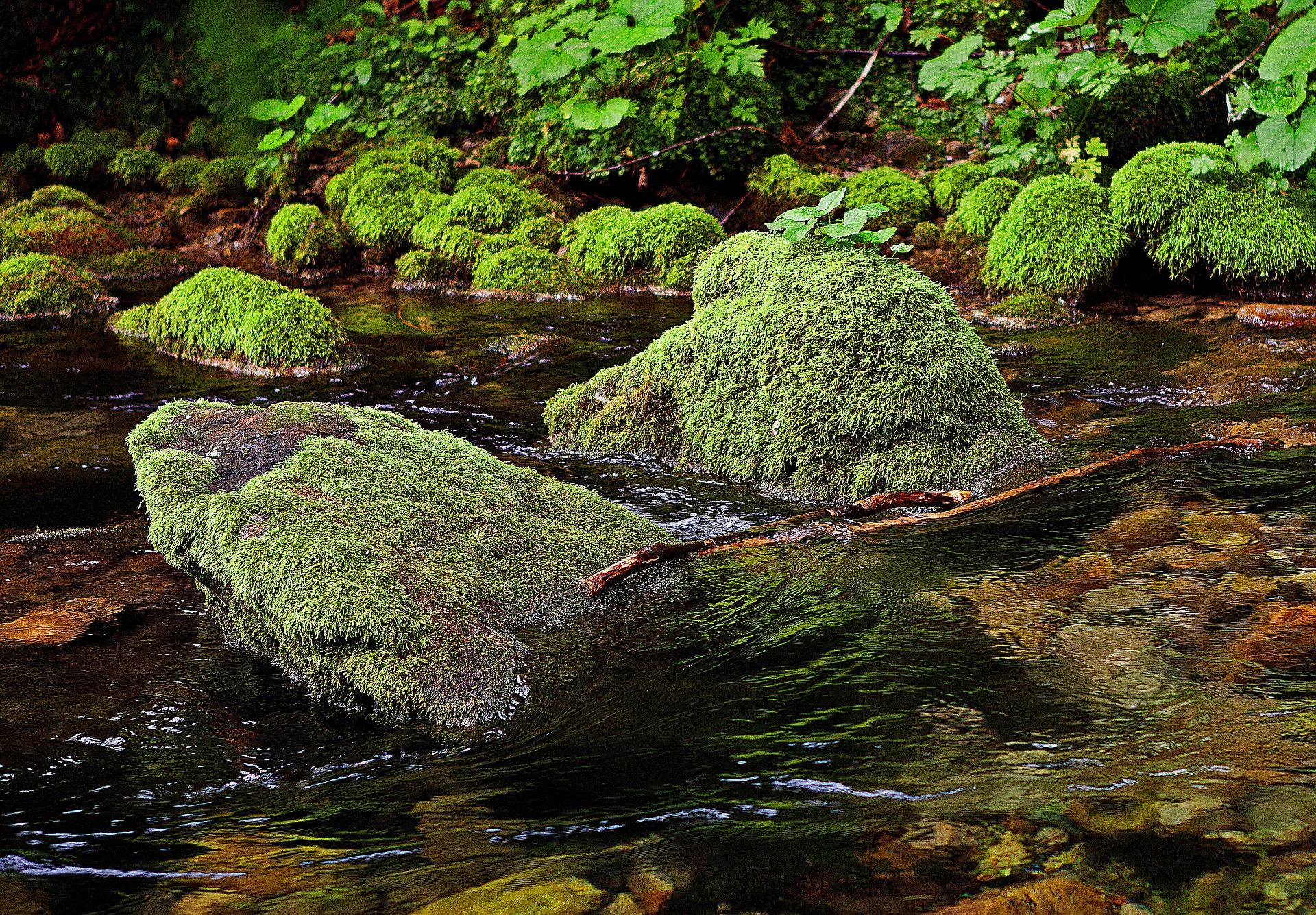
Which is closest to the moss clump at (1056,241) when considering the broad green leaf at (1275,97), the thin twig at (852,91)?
the broad green leaf at (1275,97)

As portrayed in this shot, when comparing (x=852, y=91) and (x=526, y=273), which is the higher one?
(x=852, y=91)

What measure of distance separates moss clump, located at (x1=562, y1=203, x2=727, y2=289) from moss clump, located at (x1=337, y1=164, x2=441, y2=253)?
6.84ft

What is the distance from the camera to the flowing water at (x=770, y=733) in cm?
Result: 178

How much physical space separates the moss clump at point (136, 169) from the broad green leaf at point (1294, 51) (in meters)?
Answer: 13.0

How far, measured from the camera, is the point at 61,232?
1042cm

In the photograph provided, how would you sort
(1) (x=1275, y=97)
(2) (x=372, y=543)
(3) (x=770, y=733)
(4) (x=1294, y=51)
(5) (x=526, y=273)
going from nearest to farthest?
1. (3) (x=770, y=733)
2. (2) (x=372, y=543)
3. (4) (x=1294, y=51)
4. (1) (x=1275, y=97)
5. (5) (x=526, y=273)

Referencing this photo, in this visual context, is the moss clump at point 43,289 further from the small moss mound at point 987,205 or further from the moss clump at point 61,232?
the small moss mound at point 987,205

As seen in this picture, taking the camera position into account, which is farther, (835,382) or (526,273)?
(526,273)

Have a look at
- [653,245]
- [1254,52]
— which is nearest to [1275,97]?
[1254,52]

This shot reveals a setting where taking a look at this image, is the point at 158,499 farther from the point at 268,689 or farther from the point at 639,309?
the point at 639,309

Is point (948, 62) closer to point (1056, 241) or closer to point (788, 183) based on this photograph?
point (1056, 241)

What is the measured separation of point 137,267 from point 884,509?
31.5 ft

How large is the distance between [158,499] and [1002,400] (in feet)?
12.2

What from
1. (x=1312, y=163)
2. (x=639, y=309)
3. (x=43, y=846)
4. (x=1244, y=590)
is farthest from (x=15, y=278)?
(x=1312, y=163)
